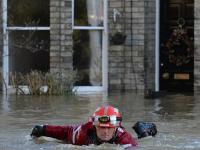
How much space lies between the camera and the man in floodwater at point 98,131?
26.1 ft

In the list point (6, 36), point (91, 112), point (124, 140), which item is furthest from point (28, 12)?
point (124, 140)

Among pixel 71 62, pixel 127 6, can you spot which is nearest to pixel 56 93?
pixel 71 62

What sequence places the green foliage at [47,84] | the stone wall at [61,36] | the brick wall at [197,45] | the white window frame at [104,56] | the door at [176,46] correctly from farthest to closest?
the door at [176,46] < the white window frame at [104,56] < the stone wall at [61,36] < the brick wall at [197,45] < the green foliage at [47,84]

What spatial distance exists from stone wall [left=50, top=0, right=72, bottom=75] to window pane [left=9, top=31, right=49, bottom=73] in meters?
0.38

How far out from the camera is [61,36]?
18312 millimetres

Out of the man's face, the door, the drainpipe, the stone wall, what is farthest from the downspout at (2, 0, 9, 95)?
the man's face

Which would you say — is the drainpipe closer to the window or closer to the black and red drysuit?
the window

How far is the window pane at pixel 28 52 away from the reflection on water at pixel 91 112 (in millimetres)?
2054

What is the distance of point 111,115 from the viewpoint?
8.05 meters

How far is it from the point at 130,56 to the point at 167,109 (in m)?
4.29

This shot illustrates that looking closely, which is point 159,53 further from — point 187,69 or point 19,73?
point 19,73

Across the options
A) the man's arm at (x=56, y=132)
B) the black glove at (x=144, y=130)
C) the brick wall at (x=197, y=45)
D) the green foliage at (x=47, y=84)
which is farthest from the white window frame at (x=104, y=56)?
the man's arm at (x=56, y=132)

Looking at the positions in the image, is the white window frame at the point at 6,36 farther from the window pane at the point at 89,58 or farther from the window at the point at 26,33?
the window pane at the point at 89,58

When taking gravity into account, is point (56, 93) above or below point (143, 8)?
below
